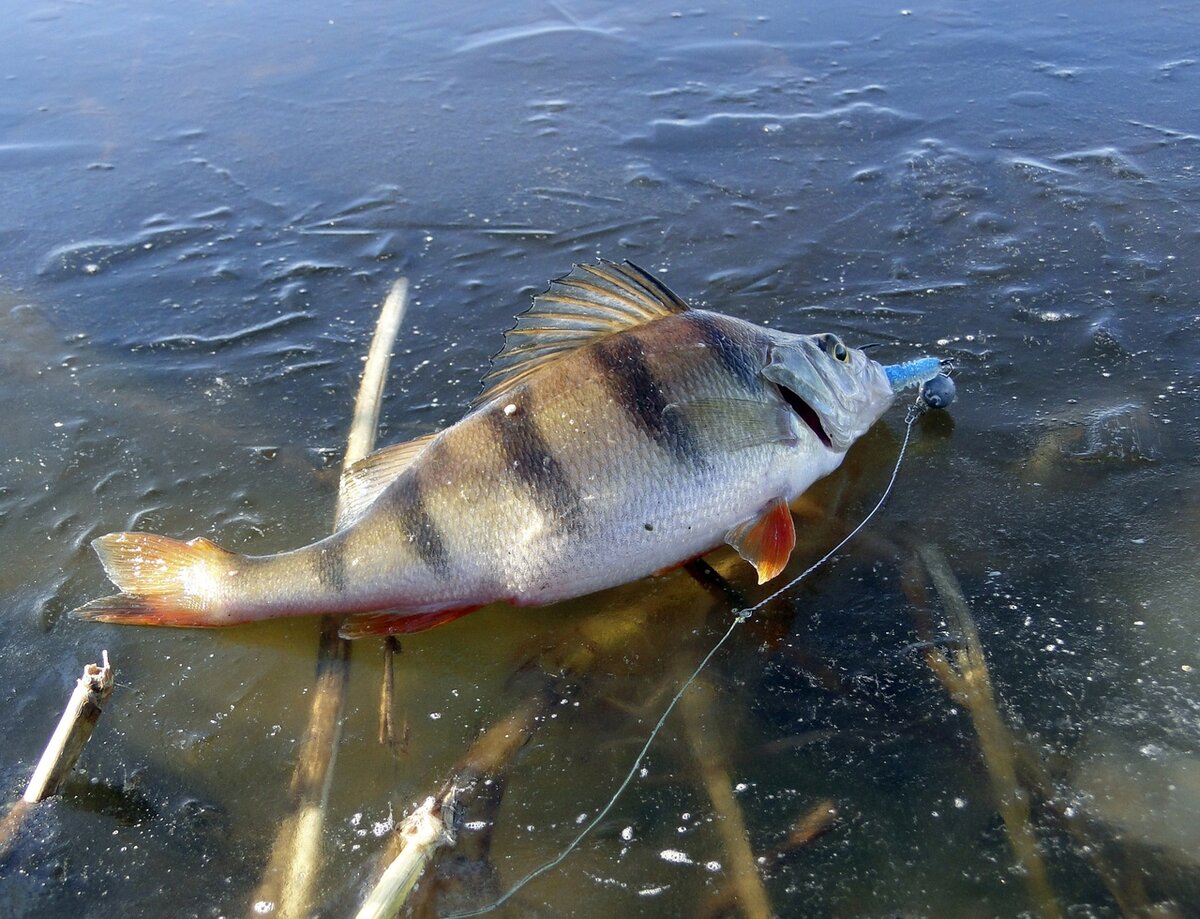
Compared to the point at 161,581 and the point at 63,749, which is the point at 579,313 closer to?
the point at 161,581

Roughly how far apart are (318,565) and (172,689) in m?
0.59

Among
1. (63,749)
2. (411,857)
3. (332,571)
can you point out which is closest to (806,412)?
(332,571)

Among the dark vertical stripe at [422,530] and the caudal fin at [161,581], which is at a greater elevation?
the dark vertical stripe at [422,530]

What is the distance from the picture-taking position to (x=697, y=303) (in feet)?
14.3

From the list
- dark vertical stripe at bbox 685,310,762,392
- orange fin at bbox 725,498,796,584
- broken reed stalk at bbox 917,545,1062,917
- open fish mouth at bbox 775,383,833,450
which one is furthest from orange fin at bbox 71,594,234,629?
broken reed stalk at bbox 917,545,1062,917

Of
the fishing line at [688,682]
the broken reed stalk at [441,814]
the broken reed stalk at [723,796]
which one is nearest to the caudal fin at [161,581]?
the broken reed stalk at [441,814]

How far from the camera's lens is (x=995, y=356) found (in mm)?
3746

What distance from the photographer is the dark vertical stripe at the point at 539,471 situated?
2674 mm

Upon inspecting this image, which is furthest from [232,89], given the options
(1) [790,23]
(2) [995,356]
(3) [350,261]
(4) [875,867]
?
(4) [875,867]

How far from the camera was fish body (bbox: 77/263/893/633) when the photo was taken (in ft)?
8.77

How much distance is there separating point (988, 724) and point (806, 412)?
117 cm

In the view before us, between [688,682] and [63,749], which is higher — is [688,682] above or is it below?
below

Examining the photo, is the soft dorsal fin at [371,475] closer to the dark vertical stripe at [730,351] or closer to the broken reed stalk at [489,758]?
the broken reed stalk at [489,758]

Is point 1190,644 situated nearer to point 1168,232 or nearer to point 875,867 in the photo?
point 875,867
